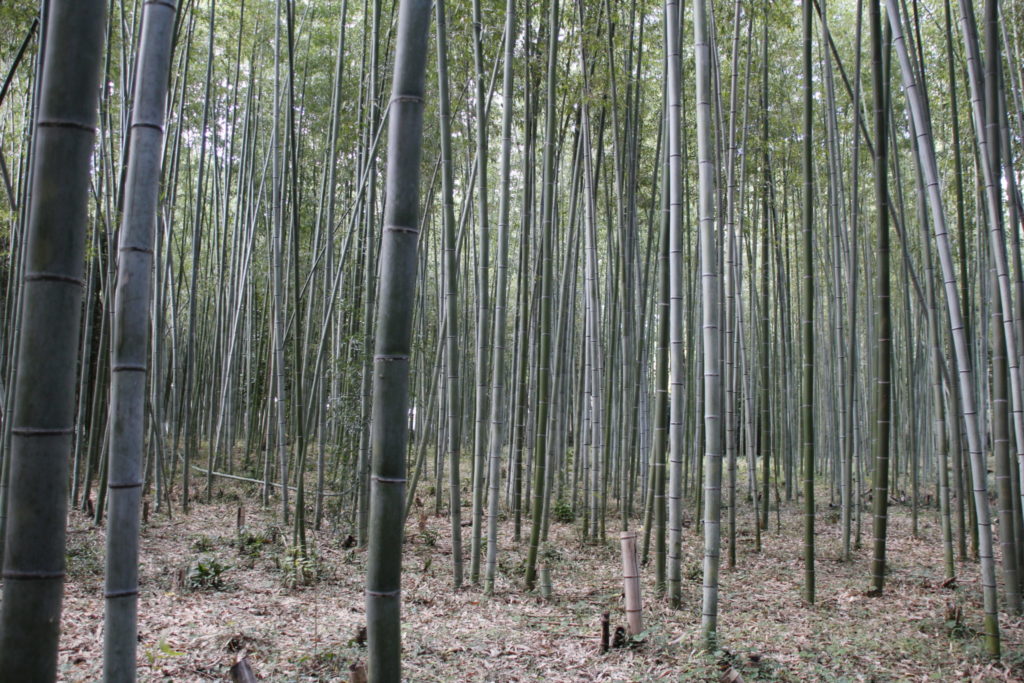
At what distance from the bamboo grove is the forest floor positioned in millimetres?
213

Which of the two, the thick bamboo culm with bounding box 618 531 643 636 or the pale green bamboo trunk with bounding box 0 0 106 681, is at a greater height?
the pale green bamboo trunk with bounding box 0 0 106 681

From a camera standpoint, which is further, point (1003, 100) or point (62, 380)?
point (1003, 100)

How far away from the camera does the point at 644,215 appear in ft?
28.7

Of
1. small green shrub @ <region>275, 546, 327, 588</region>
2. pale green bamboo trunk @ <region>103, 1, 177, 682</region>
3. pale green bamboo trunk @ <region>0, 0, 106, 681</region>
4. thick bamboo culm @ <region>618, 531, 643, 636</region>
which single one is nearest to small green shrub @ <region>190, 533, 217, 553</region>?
small green shrub @ <region>275, 546, 327, 588</region>

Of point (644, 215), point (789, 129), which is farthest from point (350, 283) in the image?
point (789, 129)

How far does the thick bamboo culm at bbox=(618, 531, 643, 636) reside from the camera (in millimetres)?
3197

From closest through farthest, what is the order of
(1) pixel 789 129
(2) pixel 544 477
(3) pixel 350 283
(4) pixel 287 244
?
(2) pixel 544 477
(3) pixel 350 283
(1) pixel 789 129
(4) pixel 287 244

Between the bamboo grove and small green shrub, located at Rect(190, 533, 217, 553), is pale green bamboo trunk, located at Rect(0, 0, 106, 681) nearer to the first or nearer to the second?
the bamboo grove

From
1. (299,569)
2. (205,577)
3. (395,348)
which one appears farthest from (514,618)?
(395,348)

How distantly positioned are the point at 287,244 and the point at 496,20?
409 cm

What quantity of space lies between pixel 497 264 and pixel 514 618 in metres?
2.01

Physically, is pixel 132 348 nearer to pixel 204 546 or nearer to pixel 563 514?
pixel 204 546

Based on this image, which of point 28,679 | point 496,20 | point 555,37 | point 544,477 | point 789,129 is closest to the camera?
point 28,679

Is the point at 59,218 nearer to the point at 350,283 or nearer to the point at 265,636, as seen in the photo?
the point at 265,636
